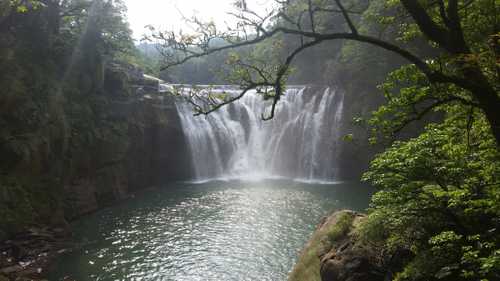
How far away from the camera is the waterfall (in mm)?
29172

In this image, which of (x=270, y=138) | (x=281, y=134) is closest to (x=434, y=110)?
(x=281, y=134)

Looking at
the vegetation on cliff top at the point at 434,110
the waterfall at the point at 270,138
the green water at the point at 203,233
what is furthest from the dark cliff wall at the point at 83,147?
the vegetation on cliff top at the point at 434,110

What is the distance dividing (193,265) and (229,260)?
129cm

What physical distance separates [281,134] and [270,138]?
4.28 ft

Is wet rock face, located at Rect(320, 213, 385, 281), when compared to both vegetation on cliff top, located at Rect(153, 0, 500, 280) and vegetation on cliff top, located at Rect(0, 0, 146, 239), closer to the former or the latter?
vegetation on cliff top, located at Rect(153, 0, 500, 280)

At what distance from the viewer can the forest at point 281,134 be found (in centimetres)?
504

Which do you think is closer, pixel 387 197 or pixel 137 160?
pixel 387 197

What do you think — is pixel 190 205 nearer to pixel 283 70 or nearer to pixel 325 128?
pixel 325 128

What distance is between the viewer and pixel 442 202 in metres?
6.52

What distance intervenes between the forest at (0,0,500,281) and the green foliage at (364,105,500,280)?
4 centimetres

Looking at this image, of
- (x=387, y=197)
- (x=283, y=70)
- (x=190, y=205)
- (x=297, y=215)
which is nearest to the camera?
(x=283, y=70)

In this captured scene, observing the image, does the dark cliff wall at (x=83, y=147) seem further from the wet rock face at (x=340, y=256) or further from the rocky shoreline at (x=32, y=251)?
the wet rock face at (x=340, y=256)

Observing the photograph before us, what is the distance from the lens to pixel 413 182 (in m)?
6.38

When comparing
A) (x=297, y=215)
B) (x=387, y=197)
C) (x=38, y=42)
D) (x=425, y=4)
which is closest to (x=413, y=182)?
(x=387, y=197)
